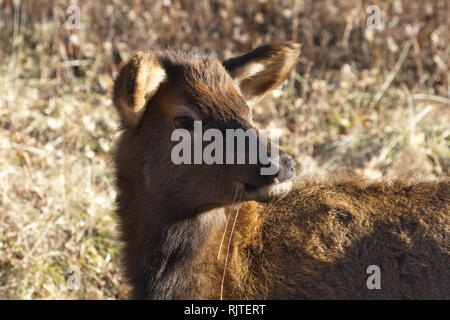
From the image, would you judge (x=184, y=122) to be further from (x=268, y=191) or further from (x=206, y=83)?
(x=268, y=191)

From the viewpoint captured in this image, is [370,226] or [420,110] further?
[420,110]

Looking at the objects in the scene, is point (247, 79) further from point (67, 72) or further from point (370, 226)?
point (67, 72)

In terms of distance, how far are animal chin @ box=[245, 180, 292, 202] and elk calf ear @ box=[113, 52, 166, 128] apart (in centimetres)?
96

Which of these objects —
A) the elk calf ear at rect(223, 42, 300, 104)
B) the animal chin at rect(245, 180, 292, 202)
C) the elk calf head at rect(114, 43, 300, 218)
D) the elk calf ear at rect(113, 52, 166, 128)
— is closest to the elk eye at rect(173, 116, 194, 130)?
the elk calf head at rect(114, 43, 300, 218)

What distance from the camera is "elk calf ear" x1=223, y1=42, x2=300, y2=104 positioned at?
4.25 meters

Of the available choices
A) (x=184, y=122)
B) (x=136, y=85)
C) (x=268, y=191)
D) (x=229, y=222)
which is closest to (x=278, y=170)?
(x=268, y=191)

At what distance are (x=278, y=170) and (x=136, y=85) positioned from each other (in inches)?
42.3

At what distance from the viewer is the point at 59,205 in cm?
591

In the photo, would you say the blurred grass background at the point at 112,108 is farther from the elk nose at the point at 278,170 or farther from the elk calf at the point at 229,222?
the elk nose at the point at 278,170

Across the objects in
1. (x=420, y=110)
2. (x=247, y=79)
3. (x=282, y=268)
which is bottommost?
(x=282, y=268)

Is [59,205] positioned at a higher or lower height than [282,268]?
higher

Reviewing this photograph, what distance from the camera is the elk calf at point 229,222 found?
12.0 ft
